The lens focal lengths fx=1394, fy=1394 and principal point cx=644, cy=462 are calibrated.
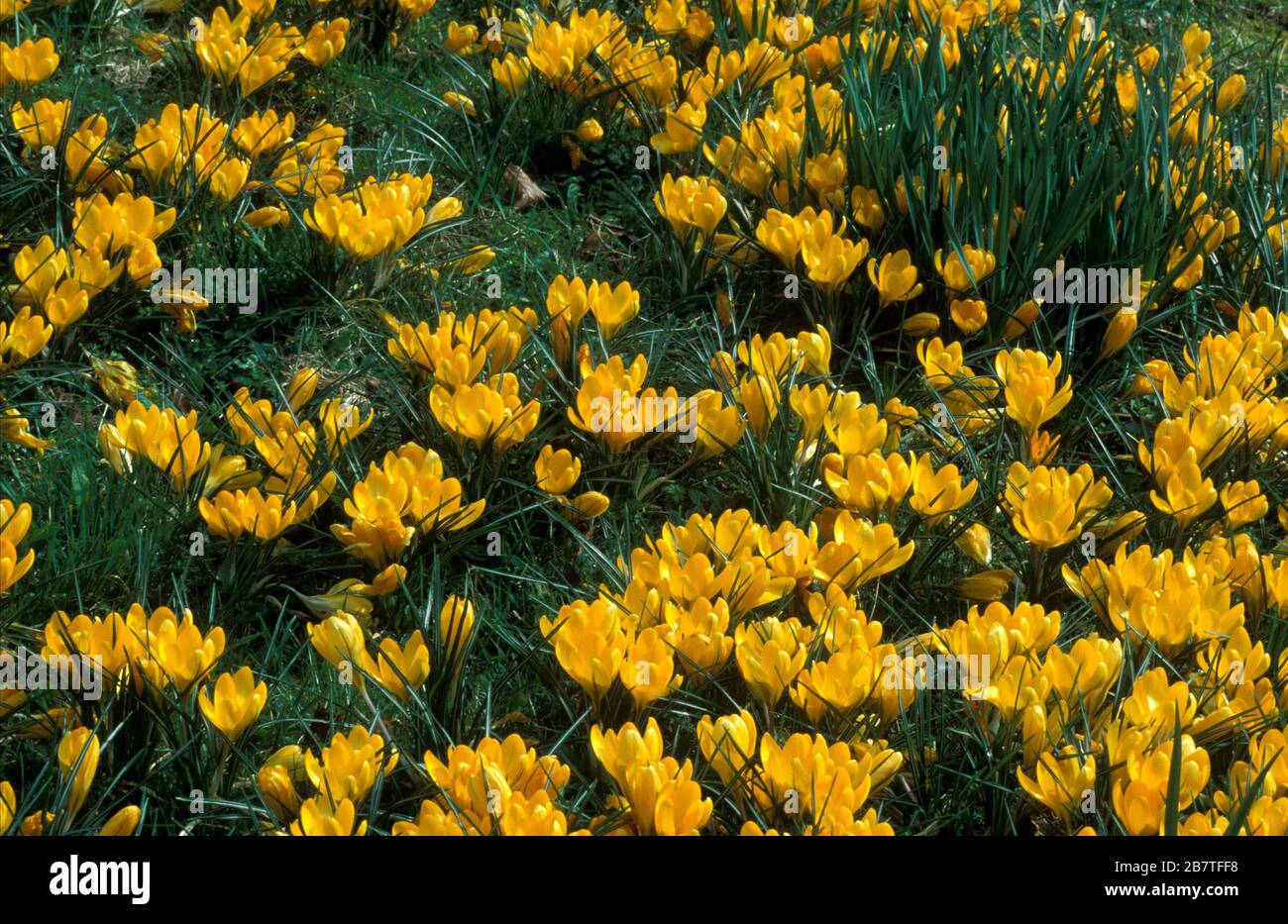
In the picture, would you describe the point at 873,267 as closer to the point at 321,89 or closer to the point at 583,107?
the point at 583,107

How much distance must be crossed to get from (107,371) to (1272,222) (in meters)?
2.84

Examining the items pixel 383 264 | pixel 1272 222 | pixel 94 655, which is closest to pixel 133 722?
pixel 94 655

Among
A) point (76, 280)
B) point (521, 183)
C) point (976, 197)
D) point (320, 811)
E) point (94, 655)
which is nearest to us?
point (320, 811)

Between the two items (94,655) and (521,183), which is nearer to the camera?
(94,655)

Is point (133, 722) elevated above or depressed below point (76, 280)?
below

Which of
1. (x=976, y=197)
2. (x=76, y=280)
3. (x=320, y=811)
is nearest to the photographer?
(x=320, y=811)

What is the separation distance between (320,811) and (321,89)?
8.73 feet

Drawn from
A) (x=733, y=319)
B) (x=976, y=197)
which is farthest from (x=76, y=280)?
(x=976, y=197)

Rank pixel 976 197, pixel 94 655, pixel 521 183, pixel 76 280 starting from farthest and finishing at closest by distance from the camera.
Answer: pixel 521 183 < pixel 976 197 < pixel 76 280 < pixel 94 655

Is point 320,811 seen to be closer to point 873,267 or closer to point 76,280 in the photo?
point 76,280

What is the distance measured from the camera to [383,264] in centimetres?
345

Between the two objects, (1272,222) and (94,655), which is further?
(1272,222)

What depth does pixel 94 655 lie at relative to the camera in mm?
2307
